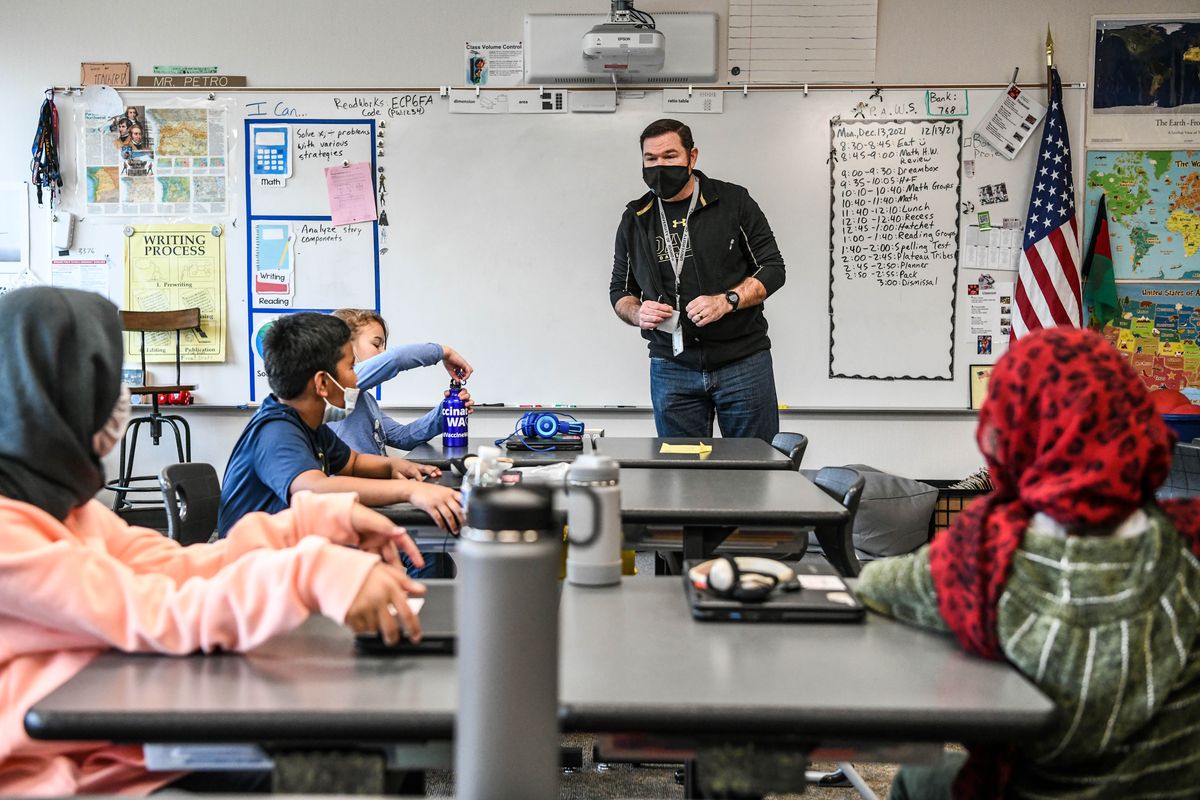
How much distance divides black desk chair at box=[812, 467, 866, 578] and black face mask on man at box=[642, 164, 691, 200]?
1472mm

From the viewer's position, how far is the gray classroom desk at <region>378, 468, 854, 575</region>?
2072 mm

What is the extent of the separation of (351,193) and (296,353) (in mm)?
2905

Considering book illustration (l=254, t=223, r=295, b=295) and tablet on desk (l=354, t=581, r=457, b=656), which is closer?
tablet on desk (l=354, t=581, r=457, b=656)

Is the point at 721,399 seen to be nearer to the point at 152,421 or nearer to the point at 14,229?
the point at 152,421

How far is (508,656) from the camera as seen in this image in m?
0.84

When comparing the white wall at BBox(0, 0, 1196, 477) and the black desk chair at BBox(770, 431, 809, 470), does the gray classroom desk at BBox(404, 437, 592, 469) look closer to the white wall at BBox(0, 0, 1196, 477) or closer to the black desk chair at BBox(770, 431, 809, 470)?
the black desk chair at BBox(770, 431, 809, 470)

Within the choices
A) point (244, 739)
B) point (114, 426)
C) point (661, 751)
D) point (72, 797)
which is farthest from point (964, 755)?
point (114, 426)

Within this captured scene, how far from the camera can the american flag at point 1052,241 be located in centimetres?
491

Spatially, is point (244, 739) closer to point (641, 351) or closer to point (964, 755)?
point (964, 755)

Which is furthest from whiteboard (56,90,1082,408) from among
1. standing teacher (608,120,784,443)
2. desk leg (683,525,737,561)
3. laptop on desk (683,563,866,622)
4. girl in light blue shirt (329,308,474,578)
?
laptop on desk (683,563,866,622)

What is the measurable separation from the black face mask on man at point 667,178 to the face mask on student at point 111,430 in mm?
2674

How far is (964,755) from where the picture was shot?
1.25 meters

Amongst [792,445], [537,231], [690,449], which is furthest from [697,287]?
[537,231]

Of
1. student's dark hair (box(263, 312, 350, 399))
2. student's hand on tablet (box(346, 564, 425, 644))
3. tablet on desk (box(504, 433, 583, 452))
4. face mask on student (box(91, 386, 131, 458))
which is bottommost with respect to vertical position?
tablet on desk (box(504, 433, 583, 452))
